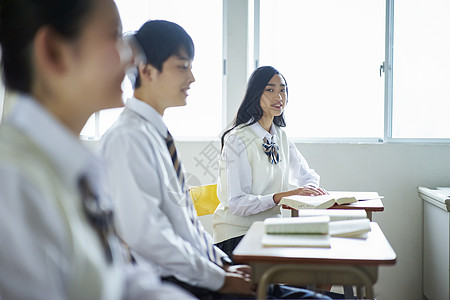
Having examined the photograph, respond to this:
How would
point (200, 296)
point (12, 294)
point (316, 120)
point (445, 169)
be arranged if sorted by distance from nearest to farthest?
point (12, 294) < point (200, 296) < point (445, 169) < point (316, 120)

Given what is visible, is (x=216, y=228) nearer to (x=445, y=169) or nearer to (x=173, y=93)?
(x=173, y=93)

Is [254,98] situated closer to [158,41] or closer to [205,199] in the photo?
[205,199]

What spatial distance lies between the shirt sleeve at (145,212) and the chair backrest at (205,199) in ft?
2.98

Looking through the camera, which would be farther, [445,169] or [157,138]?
[445,169]

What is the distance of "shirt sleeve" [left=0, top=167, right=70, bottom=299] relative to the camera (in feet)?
1.72

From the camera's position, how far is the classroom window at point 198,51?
3.44 metres

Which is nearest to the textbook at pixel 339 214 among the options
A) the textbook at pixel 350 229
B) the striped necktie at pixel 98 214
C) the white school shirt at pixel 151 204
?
the textbook at pixel 350 229

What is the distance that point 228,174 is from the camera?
2422 millimetres

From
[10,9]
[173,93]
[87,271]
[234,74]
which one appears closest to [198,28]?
[234,74]

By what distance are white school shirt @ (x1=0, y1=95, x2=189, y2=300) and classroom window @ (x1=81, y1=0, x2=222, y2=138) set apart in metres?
2.81

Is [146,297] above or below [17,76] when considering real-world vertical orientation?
below

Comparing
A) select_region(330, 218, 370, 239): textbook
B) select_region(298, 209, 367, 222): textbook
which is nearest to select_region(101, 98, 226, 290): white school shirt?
select_region(330, 218, 370, 239): textbook

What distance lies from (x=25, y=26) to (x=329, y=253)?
3.53ft

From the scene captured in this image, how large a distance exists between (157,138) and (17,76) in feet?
2.62
